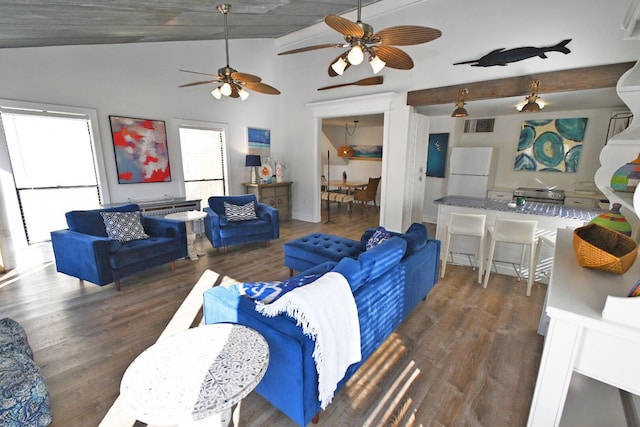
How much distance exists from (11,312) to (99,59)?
3.43 meters

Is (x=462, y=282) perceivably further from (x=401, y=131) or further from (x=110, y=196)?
(x=110, y=196)

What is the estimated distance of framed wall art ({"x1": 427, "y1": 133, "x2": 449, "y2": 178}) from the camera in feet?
19.7

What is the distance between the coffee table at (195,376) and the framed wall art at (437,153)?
5.81 meters

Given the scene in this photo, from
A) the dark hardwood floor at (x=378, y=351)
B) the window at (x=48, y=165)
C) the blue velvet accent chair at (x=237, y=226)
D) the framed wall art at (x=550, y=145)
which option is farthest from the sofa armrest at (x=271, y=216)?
the framed wall art at (x=550, y=145)

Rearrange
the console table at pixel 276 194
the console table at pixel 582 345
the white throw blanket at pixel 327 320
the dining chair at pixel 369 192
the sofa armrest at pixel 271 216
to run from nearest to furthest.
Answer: the console table at pixel 582 345, the white throw blanket at pixel 327 320, the sofa armrest at pixel 271 216, the console table at pixel 276 194, the dining chair at pixel 369 192

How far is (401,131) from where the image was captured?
477 centimetres

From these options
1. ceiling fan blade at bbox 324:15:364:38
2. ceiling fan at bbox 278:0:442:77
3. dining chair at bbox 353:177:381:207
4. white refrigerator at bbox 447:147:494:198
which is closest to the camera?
ceiling fan blade at bbox 324:15:364:38

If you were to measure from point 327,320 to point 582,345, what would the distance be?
988 mm

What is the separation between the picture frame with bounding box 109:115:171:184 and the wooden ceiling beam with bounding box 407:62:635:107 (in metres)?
4.25

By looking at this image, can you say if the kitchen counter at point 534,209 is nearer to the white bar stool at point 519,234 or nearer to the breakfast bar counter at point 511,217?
the breakfast bar counter at point 511,217

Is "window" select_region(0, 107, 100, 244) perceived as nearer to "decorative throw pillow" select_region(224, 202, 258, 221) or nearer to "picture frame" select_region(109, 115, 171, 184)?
"picture frame" select_region(109, 115, 171, 184)

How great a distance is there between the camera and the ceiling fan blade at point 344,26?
1964mm

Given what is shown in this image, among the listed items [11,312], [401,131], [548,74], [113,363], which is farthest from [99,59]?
[548,74]

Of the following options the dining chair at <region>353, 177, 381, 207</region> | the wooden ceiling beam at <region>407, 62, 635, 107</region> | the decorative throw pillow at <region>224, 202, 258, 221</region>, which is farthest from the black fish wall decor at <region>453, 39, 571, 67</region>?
the decorative throw pillow at <region>224, 202, 258, 221</region>
